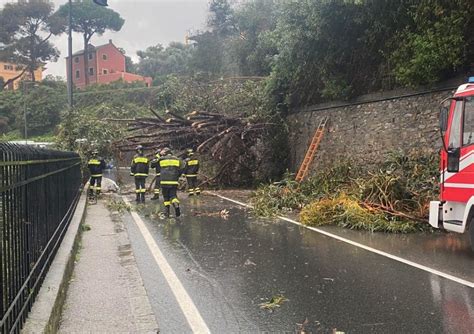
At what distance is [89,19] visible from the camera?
66562 millimetres

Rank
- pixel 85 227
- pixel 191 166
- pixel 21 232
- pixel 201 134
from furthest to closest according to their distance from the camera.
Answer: pixel 201 134
pixel 191 166
pixel 85 227
pixel 21 232

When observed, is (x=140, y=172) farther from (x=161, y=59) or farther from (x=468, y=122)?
(x=161, y=59)

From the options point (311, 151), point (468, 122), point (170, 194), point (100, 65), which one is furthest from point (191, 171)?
point (100, 65)

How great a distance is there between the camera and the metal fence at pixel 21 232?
3551 millimetres

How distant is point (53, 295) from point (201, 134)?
46.9 ft

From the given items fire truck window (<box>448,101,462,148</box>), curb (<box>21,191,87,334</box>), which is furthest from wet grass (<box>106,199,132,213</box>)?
fire truck window (<box>448,101,462,148</box>)

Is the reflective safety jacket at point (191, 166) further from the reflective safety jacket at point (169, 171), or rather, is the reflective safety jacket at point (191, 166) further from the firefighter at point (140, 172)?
the reflective safety jacket at point (169, 171)

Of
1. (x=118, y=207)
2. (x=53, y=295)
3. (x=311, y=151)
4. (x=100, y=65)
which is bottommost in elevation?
(x=118, y=207)

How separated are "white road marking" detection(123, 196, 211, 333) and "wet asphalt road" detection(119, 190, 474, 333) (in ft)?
0.24

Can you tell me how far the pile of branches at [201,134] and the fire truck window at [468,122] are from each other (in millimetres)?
11286

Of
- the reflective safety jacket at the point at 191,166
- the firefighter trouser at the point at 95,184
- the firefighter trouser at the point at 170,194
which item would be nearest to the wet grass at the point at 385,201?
the firefighter trouser at the point at 170,194

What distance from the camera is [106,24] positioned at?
6825 centimetres

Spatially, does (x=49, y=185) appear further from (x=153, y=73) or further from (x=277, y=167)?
(x=153, y=73)

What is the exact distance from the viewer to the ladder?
17.3 metres
